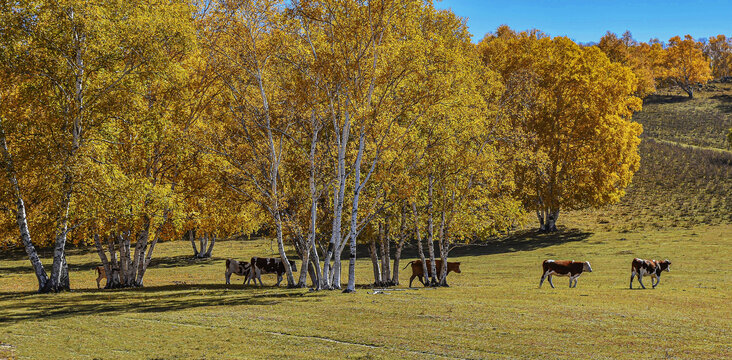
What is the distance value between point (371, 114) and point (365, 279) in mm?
18293

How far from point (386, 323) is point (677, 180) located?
69.9m

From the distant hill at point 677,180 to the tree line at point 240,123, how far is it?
3408 cm

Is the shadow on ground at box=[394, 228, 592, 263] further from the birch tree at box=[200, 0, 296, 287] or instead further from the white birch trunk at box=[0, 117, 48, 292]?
the white birch trunk at box=[0, 117, 48, 292]

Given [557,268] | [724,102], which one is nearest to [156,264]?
[557,268]

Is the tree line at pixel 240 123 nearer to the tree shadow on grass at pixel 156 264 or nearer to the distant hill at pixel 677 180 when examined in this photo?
the tree shadow on grass at pixel 156 264

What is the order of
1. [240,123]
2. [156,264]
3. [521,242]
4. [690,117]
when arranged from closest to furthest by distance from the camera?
1. [240,123]
2. [156,264]
3. [521,242]
4. [690,117]

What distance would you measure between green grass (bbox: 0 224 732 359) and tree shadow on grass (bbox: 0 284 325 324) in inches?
1.7

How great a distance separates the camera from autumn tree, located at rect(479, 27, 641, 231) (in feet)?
180

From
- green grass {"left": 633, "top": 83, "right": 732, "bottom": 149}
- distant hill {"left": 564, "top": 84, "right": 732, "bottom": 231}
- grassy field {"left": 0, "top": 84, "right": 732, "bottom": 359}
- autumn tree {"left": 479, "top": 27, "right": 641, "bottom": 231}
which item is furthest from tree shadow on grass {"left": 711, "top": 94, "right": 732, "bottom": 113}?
grassy field {"left": 0, "top": 84, "right": 732, "bottom": 359}

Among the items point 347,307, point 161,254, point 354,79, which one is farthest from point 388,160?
point 161,254

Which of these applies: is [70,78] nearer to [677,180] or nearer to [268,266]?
[268,266]

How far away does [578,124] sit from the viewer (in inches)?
2221

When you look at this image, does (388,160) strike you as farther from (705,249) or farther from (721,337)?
(705,249)

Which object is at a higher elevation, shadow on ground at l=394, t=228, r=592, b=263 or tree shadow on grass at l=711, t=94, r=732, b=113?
tree shadow on grass at l=711, t=94, r=732, b=113
